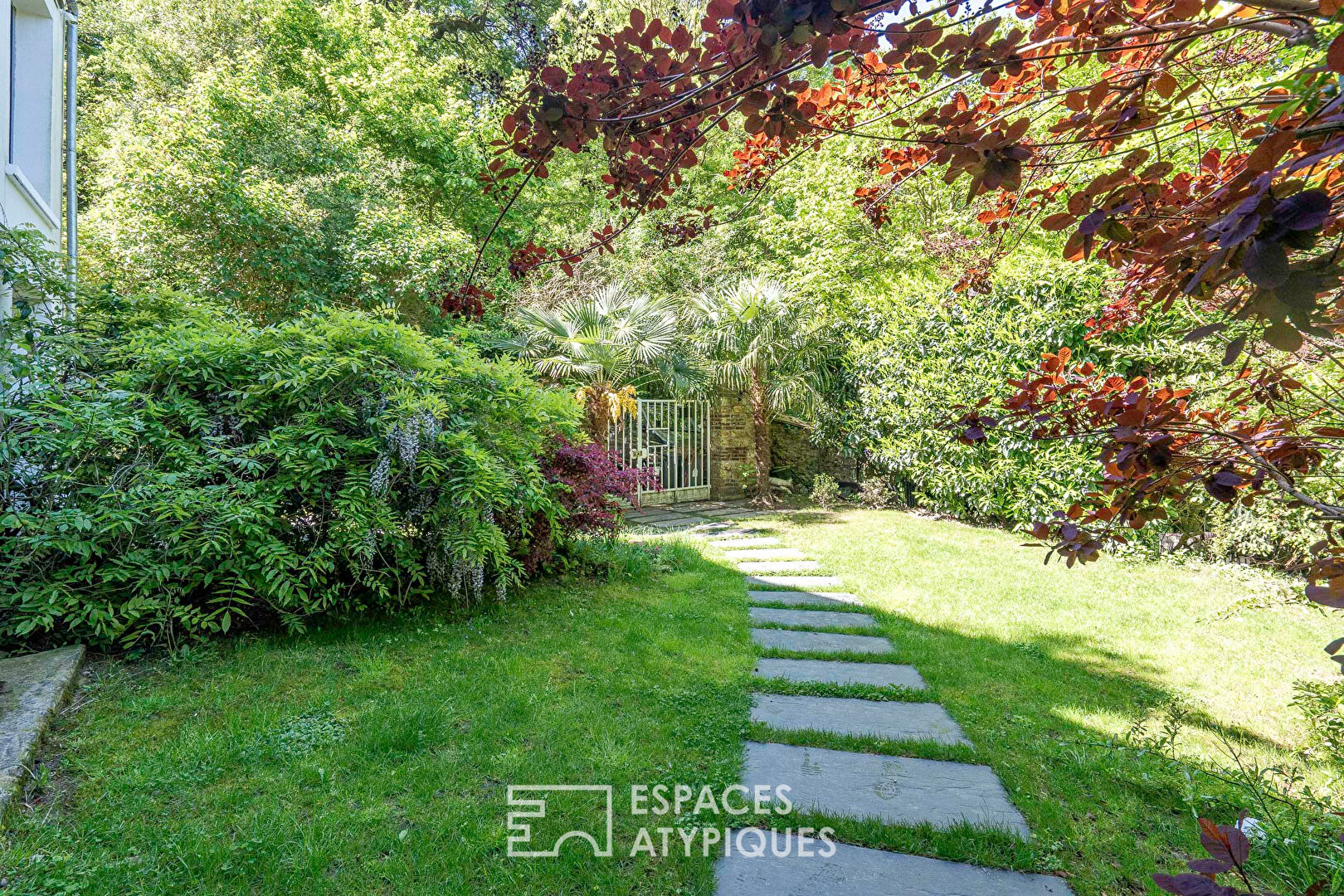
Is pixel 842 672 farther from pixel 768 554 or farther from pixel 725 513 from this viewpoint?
pixel 725 513

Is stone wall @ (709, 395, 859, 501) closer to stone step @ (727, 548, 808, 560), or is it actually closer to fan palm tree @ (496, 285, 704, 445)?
fan palm tree @ (496, 285, 704, 445)

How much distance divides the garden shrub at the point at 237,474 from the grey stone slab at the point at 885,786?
5.88 ft

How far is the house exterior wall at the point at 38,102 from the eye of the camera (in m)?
4.80

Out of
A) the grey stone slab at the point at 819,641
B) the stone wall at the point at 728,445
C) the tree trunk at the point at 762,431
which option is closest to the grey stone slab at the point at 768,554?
the grey stone slab at the point at 819,641

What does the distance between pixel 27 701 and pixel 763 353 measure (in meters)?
7.73

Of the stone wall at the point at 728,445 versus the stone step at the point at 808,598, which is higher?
the stone wall at the point at 728,445

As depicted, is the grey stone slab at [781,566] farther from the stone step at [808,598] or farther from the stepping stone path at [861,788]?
the stepping stone path at [861,788]

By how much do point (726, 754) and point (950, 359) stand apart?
6.16m

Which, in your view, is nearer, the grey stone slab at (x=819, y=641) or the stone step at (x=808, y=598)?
the grey stone slab at (x=819, y=641)

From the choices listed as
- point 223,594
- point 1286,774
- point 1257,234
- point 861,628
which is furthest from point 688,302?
point 1257,234

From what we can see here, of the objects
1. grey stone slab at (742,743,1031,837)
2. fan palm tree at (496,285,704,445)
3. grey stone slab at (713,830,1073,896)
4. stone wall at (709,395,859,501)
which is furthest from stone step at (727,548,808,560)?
grey stone slab at (713,830,1073,896)

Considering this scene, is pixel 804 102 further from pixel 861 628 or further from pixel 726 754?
pixel 861 628

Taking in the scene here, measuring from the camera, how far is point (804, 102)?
5.76ft

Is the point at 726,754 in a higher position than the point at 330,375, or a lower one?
lower
